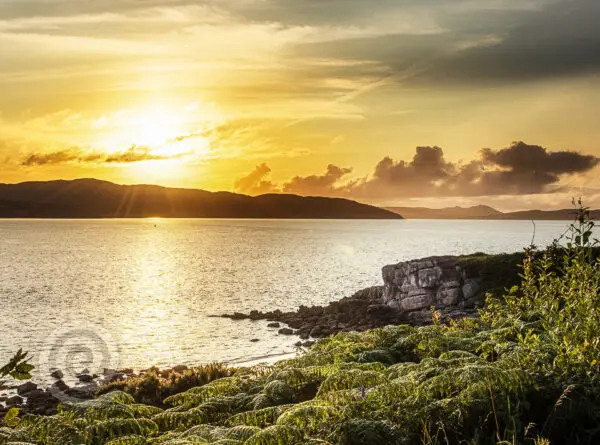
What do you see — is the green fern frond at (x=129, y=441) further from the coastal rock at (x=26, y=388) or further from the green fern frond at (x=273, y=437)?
the coastal rock at (x=26, y=388)

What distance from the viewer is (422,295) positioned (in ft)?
121

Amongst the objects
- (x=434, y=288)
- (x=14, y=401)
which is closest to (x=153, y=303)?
(x=434, y=288)

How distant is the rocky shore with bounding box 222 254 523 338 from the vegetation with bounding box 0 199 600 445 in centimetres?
2366

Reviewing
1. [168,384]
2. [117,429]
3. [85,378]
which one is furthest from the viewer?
[85,378]

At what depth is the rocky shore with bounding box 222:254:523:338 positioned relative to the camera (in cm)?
3438

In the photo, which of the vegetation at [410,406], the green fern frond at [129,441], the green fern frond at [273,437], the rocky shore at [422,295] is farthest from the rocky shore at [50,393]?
the green fern frond at [273,437]

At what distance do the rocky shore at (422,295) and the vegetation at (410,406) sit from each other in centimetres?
2366

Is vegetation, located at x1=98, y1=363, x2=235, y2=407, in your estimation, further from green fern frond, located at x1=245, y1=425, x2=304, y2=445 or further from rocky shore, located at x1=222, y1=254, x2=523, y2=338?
rocky shore, located at x1=222, y1=254, x2=523, y2=338

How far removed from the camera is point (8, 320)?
145 feet

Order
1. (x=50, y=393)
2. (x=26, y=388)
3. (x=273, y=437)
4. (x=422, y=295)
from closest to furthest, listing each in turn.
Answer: (x=273, y=437), (x=50, y=393), (x=26, y=388), (x=422, y=295)

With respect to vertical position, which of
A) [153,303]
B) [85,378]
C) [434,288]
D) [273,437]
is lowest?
[153,303]

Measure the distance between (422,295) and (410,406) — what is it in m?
31.5

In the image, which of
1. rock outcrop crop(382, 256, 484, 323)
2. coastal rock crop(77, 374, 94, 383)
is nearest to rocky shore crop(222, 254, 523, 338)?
rock outcrop crop(382, 256, 484, 323)

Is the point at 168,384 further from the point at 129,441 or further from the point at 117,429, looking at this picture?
the point at 129,441
